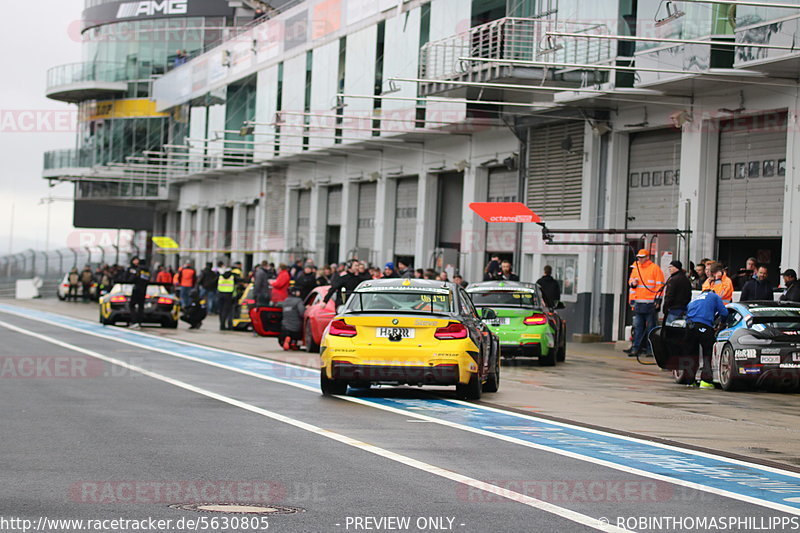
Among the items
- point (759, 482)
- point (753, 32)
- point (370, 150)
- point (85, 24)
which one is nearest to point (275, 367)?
point (753, 32)

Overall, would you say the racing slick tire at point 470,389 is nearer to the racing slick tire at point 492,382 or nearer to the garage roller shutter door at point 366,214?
the racing slick tire at point 492,382

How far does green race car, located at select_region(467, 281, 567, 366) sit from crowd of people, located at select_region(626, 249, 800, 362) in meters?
1.82

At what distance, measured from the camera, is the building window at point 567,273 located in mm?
32125

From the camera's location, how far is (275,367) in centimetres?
1994

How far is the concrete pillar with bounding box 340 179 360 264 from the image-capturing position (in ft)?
151

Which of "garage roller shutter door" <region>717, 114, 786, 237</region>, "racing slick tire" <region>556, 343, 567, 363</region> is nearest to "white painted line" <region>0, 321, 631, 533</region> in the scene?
"racing slick tire" <region>556, 343, 567, 363</region>

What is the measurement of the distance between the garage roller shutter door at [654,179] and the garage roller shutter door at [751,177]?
1801mm

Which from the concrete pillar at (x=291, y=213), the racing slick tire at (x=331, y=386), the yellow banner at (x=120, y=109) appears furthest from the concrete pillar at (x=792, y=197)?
the yellow banner at (x=120, y=109)

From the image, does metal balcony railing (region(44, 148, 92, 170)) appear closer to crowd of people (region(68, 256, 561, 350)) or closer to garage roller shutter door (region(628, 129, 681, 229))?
crowd of people (region(68, 256, 561, 350))

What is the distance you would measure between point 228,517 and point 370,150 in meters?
37.4

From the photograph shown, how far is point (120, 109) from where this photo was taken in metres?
72.5

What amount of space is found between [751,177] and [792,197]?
1987 millimetres

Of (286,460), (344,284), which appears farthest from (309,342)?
(286,460)

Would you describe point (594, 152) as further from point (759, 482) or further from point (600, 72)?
point (759, 482)
